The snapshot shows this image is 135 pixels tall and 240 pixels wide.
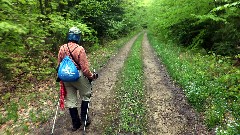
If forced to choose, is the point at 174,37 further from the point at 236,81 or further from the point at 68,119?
the point at 68,119

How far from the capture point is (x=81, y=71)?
6.20m

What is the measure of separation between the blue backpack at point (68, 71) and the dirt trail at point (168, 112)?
2.45 m

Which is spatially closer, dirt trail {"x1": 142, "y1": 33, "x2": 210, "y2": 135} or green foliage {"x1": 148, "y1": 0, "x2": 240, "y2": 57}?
dirt trail {"x1": 142, "y1": 33, "x2": 210, "y2": 135}

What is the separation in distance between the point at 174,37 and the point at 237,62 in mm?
12524

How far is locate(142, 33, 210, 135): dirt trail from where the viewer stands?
661cm

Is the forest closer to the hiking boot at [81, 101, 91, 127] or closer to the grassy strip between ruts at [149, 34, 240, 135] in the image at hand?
the grassy strip between ruts at [149, 34, 240, 135]

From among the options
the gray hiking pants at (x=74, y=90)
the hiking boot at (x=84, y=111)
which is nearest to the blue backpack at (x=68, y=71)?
the gray hiking pants at (x=74, y=90)

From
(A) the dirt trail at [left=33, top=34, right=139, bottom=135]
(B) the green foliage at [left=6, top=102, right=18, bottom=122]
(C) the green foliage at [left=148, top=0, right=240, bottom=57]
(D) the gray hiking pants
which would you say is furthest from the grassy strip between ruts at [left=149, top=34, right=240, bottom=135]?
(B) the green foliage at [left=6, top=102, right=18, bottom=122]

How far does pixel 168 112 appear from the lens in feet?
25.6

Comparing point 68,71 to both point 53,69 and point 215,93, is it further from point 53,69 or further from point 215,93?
point 53,69

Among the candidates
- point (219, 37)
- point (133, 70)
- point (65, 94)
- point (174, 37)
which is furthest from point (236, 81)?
point (174, 37)

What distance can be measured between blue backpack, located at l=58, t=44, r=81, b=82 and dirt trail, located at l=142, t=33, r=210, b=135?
8.05ft

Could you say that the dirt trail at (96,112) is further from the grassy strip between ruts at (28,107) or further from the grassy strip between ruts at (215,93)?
the grassy strip between ruts at (215,93)

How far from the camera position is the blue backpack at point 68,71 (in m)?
5.86
